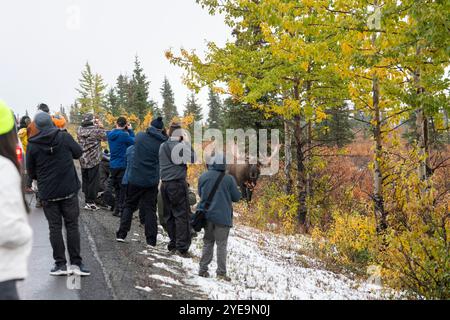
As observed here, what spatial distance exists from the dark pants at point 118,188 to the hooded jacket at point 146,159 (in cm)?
232

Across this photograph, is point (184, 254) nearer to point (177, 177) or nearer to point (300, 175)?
point (177, 177)

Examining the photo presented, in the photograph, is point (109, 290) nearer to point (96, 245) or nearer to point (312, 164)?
point (96, 245)

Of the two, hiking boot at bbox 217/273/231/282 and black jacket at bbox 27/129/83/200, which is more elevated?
black jacket at bbox 27/129/83/200

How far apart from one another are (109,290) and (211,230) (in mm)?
2196

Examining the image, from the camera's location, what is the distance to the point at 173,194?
8.82 m

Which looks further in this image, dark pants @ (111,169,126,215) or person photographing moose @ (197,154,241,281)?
dark pants @ (111,169,126,215)

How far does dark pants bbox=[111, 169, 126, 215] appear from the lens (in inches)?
461

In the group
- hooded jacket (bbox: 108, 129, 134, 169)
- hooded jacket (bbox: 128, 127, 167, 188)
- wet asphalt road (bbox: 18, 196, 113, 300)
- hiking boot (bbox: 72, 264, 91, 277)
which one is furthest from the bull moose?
hiking boot (bbox: 72, 264, 91, 277)

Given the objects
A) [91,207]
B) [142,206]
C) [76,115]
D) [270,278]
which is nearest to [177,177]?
[142,206]

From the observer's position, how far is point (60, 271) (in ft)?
23.0

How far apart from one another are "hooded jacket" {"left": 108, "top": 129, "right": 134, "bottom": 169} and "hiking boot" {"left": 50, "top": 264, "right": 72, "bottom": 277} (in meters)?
4.62

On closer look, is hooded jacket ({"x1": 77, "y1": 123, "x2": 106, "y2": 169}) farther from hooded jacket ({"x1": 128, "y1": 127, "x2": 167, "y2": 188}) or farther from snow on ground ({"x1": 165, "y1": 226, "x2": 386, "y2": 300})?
hooded jacket ({"x1": 128, "y1": 127, "x2": 167, "y2": 188})
